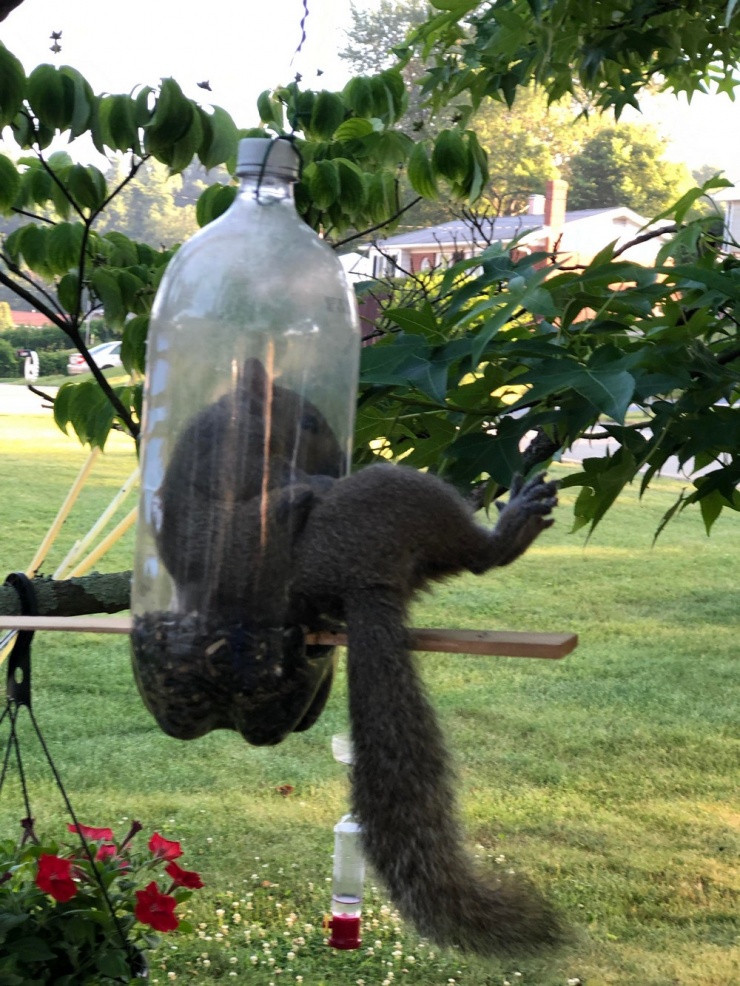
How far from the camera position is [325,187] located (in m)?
2.01

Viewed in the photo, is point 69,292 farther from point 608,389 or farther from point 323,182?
point 608,389

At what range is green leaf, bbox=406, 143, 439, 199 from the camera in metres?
2.27

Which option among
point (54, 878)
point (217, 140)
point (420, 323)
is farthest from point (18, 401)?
point (420, 323)

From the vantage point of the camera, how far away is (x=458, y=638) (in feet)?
3.85

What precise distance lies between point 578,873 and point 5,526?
556cm

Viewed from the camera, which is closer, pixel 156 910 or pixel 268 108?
pixel 156 910

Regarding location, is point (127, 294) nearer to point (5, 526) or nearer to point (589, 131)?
point (5, 526)

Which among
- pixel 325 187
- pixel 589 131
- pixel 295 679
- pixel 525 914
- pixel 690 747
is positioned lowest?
pixel 690 747

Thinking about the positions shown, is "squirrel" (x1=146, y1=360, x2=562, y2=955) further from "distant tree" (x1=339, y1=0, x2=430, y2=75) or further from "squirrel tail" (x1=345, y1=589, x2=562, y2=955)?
"distant tree" (x1=339, y1=0, x2=430, y2=75)

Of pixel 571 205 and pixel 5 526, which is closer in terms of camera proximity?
pixel 5 526

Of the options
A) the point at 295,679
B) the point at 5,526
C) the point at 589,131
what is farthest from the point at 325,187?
the point at 589,131

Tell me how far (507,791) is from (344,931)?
4.97 feet

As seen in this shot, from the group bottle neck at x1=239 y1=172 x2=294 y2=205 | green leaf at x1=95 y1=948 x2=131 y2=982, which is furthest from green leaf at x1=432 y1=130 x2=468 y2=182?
green leaf at x1=95 y1=948 x2=131 y2=982

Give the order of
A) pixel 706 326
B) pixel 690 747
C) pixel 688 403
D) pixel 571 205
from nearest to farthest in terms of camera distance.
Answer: pixel 688 403 → pixel 706 326 → pixel 690 747 → pixel 571 205
